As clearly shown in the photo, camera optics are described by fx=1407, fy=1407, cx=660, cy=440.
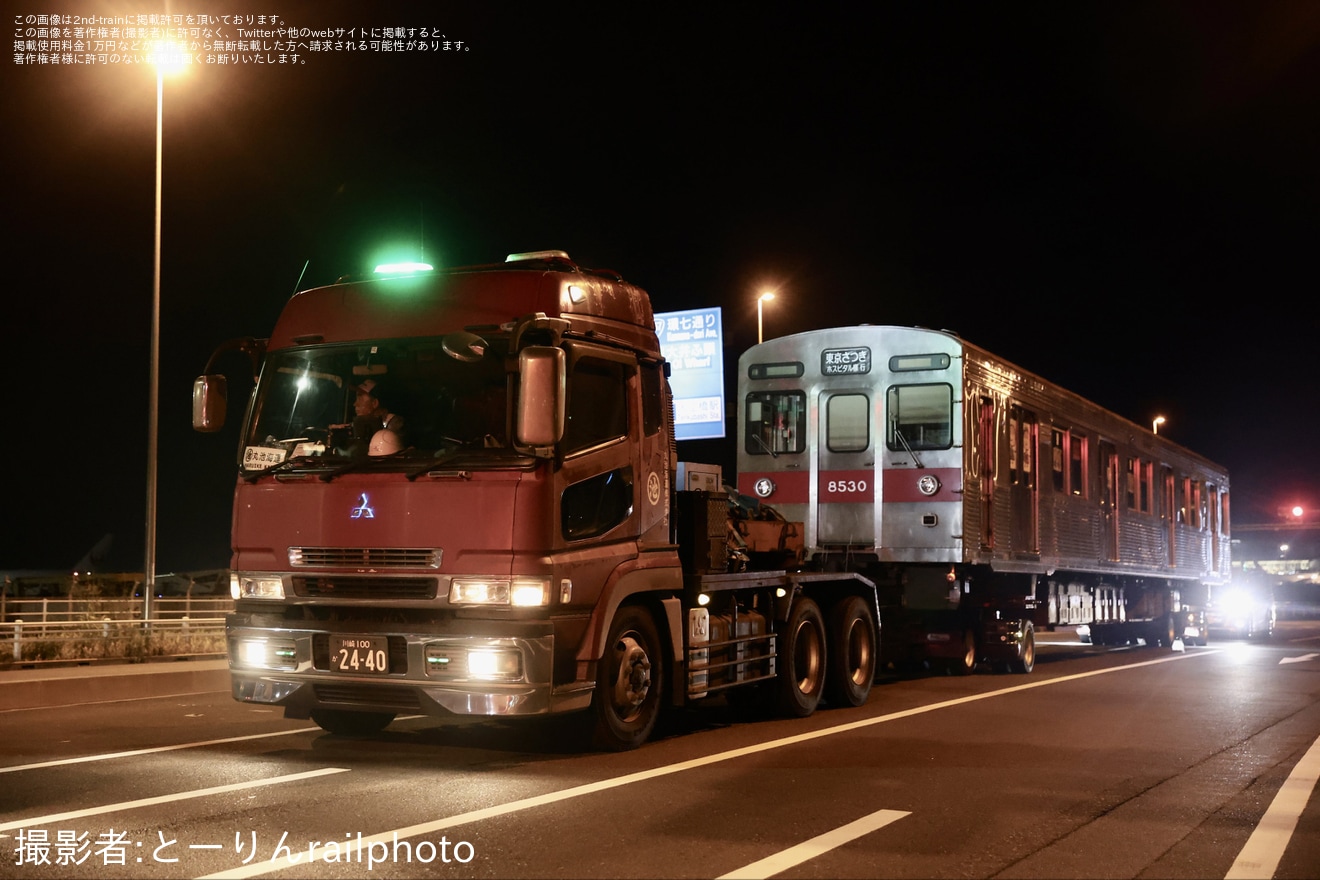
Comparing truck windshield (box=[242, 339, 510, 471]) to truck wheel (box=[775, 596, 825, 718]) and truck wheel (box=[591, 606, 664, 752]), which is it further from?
truck wheel (box=[775, 596, 825, 718])

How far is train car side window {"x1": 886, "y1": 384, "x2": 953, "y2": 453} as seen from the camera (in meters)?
16.7

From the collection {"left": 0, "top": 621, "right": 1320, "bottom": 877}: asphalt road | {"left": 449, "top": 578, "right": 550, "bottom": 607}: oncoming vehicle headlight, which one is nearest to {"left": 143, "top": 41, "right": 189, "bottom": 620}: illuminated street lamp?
{"left": 0, "top": 621, "right": 1320, "bottom": 877}: asphalt road

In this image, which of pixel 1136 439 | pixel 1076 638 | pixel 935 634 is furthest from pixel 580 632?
pixel 1076 638

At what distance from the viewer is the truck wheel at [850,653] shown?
13922mm

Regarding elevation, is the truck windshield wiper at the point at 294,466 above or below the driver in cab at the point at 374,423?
below

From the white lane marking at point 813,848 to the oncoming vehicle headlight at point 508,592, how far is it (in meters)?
2.55

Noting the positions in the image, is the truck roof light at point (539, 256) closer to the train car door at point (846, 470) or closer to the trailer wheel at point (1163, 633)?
the train car door at point (846, 470)

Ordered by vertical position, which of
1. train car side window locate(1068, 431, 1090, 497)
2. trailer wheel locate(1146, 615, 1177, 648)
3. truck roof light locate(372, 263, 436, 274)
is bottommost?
trailer wheel locate(1146, 615, 1177, 648)

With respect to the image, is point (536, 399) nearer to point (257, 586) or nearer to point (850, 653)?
point (257, 586)

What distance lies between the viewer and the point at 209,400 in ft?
33.3

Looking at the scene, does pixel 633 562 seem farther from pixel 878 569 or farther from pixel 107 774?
pixel 878 569

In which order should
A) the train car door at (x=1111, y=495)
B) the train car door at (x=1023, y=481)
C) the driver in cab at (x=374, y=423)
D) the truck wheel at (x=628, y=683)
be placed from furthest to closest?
the train car door at (x=1111, y=495)
the train car door at (x=1023, y=481)
the truck wheel at (x=628, y=683)
the driver in cab at (x=374, y=423)

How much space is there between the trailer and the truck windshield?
15 mm

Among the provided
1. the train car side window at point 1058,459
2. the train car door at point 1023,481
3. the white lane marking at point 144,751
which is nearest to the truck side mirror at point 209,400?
the white lane marking at point 144,751
